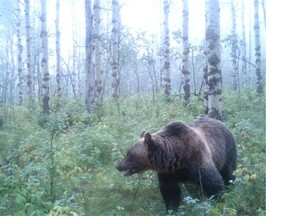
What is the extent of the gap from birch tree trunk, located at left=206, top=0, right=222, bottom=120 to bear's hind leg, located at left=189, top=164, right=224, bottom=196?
3.31ft

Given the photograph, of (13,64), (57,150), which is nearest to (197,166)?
(57,150)

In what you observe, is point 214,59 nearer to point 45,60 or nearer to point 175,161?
point 175,161

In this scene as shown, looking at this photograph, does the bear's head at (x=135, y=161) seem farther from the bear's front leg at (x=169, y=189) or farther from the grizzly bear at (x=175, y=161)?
the bear's front leg at (x=169, y=189)

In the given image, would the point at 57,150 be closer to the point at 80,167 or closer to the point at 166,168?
the point at 80,167

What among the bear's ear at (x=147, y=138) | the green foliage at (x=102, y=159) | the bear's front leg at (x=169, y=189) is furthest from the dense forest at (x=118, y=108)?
the bear's ear at (x=147, y=138)

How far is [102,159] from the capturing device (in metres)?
4.34

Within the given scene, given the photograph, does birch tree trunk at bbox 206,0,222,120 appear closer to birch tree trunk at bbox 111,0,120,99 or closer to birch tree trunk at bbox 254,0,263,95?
birch tree trunk at bbox 254,0,263,95

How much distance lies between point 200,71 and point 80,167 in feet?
8.33

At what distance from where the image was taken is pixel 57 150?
13.9ft

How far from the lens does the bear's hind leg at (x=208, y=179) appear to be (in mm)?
3683

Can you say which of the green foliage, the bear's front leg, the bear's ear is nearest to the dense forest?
the green foliage

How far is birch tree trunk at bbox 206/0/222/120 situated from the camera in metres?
4.53

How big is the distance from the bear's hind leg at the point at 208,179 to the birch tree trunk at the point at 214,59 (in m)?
1.01
